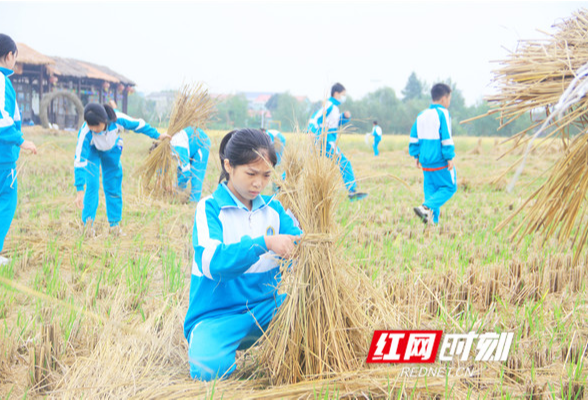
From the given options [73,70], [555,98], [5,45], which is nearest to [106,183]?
[5,45]

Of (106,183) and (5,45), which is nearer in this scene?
(5,45)

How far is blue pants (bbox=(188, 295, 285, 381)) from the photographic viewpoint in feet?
6.23

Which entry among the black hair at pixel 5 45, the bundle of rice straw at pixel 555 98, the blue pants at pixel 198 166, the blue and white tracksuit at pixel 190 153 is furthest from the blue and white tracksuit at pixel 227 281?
the blue pants at pixel 198 166

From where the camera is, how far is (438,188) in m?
5.23

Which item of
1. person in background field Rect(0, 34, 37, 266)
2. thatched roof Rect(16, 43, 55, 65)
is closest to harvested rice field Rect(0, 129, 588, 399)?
person in background field Rect(0, 34, 37, 266)

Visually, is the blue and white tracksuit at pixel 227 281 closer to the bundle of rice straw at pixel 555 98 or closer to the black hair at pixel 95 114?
the bundle of rice straw at pixel 555 98

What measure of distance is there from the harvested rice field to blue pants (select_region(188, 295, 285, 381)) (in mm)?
69

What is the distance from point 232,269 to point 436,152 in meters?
3.72

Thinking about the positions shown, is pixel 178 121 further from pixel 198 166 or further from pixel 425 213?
pixel 425 213

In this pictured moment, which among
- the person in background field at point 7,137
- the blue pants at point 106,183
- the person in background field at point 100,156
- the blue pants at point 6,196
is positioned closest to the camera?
the person in background field at point 7,137

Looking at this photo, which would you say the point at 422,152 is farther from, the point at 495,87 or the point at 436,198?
the point at 495,87

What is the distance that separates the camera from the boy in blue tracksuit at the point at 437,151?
502 cm

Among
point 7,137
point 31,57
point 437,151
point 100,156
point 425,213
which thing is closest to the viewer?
point 7,137

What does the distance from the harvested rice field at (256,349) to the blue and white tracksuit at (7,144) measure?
0.37 m
